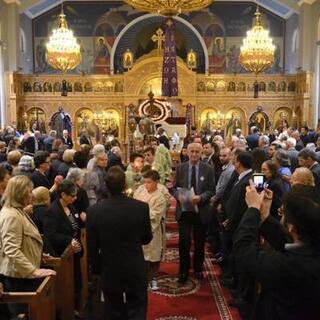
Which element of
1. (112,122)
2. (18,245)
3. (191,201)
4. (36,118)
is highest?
(36,118)

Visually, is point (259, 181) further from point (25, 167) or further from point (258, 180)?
point (25, 167)

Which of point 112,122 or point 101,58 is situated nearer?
point 112,122

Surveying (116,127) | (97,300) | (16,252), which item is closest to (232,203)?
(97,300)

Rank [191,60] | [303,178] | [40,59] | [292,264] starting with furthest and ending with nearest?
[40,59]
[191,60]
[303,178]
[292,264]

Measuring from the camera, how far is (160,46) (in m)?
24.1

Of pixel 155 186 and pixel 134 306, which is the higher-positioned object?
pixel 155 186

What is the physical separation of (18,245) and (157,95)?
67.6 ft

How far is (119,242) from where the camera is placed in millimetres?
3648

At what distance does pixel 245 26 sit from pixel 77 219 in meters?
21.8

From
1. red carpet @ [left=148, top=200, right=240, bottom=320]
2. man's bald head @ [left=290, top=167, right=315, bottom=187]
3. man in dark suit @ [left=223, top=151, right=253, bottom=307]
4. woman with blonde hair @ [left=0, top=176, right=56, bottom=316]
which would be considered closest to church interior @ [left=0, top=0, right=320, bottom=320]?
red carpet @ [left=148, top=200, right=240, bottom=320]

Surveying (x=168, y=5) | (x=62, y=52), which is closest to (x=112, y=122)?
(x=62, y=52)

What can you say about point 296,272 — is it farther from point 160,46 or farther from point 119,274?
point 160,46

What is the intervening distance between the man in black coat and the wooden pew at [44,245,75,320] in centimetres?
205

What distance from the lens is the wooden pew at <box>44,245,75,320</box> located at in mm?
4055
